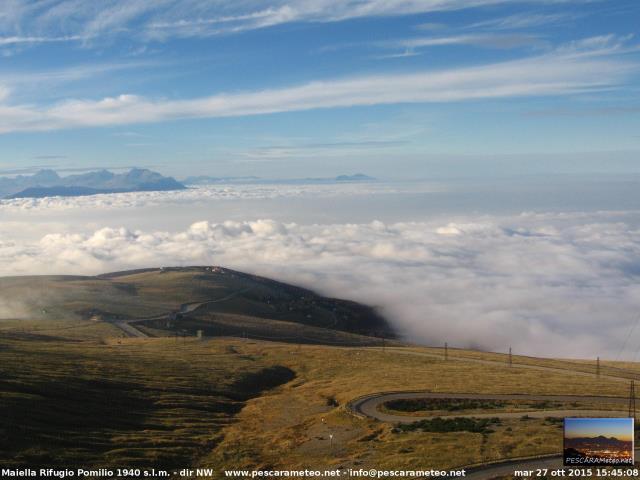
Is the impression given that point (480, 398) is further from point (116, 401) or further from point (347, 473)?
point (116, 401)

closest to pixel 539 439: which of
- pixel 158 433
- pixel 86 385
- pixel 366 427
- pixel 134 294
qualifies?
pixel 366 427

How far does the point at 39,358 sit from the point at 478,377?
51.7 metres

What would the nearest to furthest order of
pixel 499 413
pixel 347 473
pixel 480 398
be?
pixel 347 473 → pixel 499 413 → pixel 480 398

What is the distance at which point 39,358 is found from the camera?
71812mm

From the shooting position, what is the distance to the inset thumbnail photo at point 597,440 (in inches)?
1155

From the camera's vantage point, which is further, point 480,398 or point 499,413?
point 480,398

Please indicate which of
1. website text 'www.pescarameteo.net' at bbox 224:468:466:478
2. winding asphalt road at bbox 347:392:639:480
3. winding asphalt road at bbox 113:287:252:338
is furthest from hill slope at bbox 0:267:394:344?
website text 'www.pescarameteo.net' at bbox 224:468:466:478

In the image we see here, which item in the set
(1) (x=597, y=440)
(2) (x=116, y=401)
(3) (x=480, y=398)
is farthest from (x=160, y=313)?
(1) (x=597, y=440)

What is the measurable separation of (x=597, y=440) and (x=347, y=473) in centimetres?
1367

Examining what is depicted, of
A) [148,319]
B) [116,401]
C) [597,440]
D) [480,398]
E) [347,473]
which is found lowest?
[116,401]

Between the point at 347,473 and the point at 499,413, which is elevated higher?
the point at 499,413

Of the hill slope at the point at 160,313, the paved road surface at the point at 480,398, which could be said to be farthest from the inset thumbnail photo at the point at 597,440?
the hill slope at the point at 160,313

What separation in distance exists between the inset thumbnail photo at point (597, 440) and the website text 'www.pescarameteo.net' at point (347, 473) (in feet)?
20.1

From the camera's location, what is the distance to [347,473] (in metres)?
34.9
